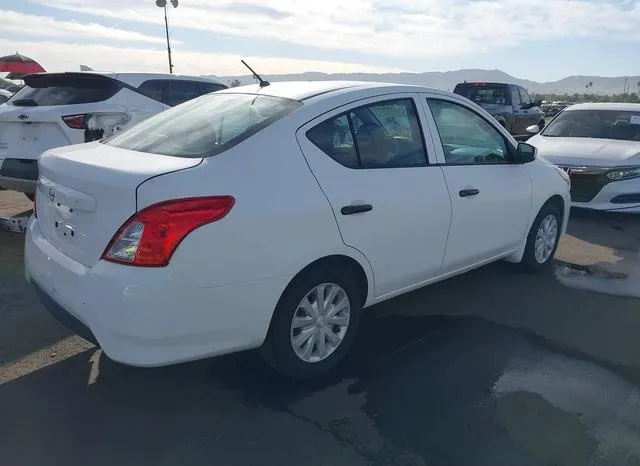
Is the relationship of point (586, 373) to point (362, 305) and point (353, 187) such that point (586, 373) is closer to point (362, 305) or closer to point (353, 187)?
point (362, 305)

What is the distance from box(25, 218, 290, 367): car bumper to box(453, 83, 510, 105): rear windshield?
1363 cm

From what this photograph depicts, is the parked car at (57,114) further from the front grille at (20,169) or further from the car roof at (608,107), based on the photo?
the car roof at (608,107)

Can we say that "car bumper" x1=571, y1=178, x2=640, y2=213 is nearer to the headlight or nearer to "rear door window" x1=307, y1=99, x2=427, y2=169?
the headlight

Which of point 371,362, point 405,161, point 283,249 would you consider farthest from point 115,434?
point 405,161

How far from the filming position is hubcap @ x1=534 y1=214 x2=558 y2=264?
528cm

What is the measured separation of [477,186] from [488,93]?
12.2 metres

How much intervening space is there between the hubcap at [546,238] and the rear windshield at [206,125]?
2939 mm

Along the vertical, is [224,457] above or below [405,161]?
below

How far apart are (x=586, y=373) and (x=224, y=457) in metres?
2.27

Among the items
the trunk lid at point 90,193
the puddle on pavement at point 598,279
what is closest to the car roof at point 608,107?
the puddle on pavement at point 598,279

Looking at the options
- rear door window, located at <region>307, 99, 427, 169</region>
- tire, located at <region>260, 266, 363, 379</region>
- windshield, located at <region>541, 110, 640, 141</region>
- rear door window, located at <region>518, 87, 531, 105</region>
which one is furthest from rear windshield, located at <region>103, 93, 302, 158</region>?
rear door window, located at <region>518, 87, 531, 105</region>

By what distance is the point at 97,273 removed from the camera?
8.95 feet

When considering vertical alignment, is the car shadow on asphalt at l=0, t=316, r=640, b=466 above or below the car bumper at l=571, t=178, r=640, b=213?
below

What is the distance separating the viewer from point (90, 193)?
284 cm
